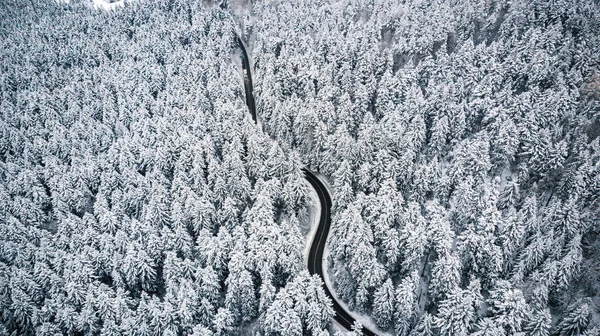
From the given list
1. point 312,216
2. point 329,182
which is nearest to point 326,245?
point 312,216

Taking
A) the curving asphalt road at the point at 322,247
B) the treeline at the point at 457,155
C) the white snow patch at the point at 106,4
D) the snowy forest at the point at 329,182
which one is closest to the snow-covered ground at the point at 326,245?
the curving asphalt road at the point at 322,247

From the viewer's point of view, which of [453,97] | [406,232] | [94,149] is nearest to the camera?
[406,232]

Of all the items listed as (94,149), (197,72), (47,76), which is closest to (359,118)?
(197,72)

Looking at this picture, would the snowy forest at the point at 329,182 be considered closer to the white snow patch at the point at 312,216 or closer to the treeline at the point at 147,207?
the treeline at the point at 147,207

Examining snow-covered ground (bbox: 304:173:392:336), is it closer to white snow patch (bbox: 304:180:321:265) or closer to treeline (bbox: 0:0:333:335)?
white snow patch (bbox: 304:180:321:265)

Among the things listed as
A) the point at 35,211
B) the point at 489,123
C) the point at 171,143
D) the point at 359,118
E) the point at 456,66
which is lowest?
the point at 35,211

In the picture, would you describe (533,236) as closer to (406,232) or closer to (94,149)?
(406,232)
